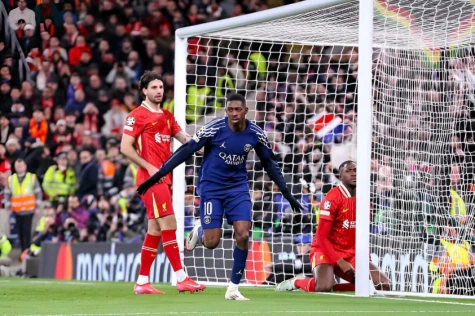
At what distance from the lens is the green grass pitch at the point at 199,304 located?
23.0 ft

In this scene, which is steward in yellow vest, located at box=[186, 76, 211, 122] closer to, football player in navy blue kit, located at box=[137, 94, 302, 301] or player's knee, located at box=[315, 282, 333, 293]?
player's knee, located at box=[315, 282, 333, 293]

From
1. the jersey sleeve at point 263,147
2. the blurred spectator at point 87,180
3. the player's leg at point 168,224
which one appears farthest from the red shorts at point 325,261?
A: the blurred spectator at point 87,180

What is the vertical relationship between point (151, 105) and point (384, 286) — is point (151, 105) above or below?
above

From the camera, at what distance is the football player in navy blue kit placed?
8.58m

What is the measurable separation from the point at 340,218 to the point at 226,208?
79.8 inches

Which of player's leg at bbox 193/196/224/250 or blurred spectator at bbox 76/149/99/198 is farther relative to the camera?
blurred spectator at bbox 76/149/99/198

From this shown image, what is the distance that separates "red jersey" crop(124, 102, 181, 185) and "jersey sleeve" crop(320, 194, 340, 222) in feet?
5.83

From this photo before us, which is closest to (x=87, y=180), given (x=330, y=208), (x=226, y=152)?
(x=330, y=208)

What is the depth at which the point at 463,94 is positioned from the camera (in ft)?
38.3

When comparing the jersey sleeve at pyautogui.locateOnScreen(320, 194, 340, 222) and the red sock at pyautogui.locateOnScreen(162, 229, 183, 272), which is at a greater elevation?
the jersey sleeve at pyautogui.locateOnScreen(320, 194, 340, 222)

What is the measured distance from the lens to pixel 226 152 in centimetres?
885

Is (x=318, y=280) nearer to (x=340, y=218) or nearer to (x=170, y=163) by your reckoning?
(x=340, y=218)

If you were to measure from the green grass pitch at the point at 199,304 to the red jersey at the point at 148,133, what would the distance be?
1252mm

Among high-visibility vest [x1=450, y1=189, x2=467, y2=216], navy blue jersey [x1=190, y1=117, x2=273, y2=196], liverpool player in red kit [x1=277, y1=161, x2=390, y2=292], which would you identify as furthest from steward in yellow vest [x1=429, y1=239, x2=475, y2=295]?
navy blue jersey [x1=190, y1=117, x2=273, y2=196]
